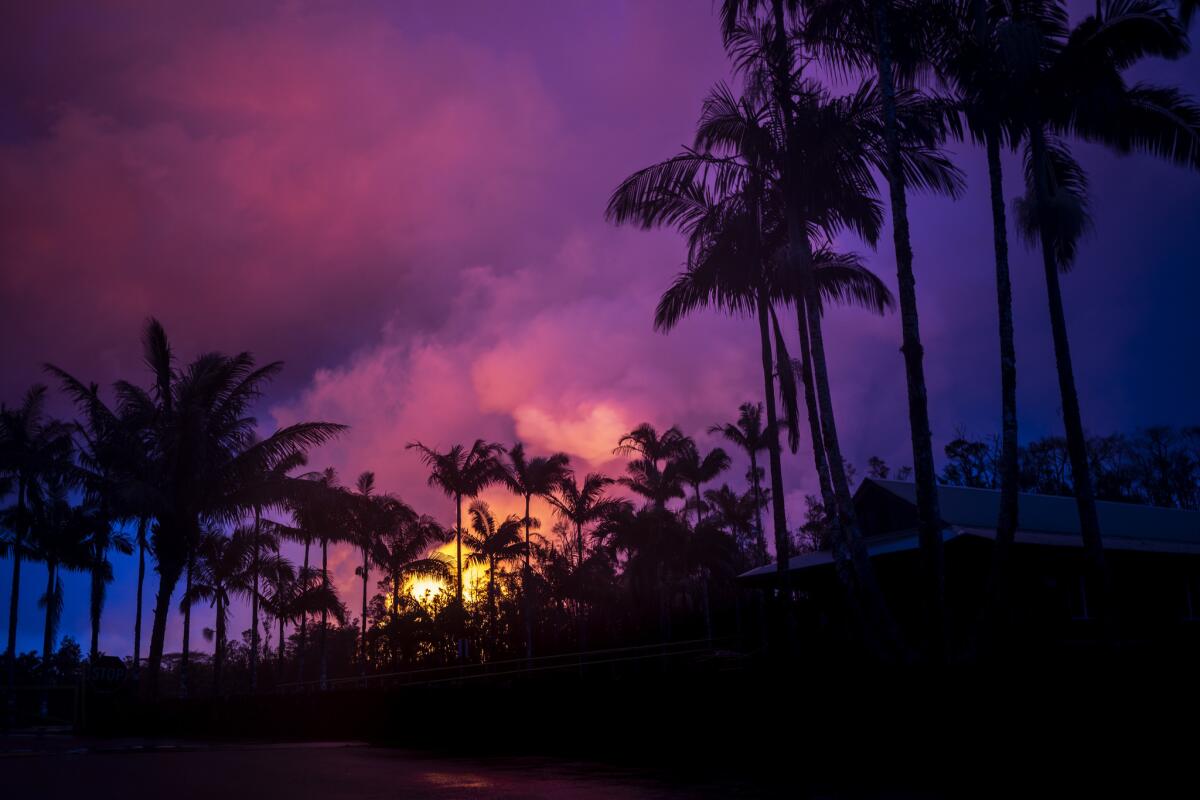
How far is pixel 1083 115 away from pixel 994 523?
13.0m

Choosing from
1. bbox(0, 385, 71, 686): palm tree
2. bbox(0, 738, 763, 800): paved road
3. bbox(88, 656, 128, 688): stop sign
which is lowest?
bbox(0, 738, 763, 800): paved road

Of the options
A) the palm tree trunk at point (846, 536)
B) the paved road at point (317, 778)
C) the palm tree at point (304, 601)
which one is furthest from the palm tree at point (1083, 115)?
the palm tree at point (304, 601)

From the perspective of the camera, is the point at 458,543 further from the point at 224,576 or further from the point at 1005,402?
the point at 1005,402

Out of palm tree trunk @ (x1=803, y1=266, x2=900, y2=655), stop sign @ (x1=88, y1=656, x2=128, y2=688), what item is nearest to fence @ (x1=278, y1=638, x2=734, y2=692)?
stop sign @ (x1=88, y1=656, x2=128, y2=688)

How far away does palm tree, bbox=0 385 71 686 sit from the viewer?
35.4 m

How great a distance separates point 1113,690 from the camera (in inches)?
313

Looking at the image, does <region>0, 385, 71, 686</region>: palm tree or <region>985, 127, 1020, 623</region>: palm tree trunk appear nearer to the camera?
<region>985, 127, 1020, 623</region>: palm tree trunk

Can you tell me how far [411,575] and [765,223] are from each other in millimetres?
36001

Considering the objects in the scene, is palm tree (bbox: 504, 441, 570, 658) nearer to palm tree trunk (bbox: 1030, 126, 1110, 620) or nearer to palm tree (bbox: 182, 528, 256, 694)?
palm tree (bbox: 182, 528, 256, 694)

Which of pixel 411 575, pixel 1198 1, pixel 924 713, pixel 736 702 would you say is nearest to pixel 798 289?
pixel 1198 1

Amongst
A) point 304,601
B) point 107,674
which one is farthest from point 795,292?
point 304,601

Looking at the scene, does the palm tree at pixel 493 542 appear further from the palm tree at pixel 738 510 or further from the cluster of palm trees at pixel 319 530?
the palm tree at pixel 738 510

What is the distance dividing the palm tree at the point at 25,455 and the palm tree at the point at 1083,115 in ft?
112

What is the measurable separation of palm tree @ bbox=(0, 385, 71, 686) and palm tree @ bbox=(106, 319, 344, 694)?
12.8 m
